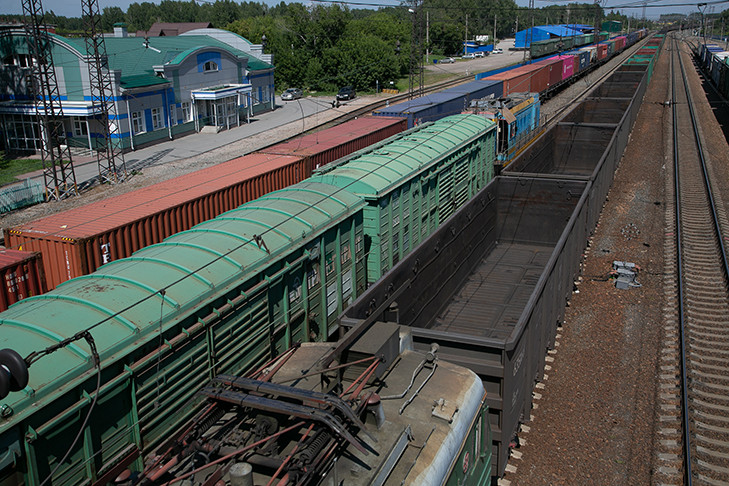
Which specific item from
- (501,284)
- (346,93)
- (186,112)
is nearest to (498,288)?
(501,284)

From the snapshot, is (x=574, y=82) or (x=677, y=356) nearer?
(x=677, y=356)

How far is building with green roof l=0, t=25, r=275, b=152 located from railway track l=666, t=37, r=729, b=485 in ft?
94.7

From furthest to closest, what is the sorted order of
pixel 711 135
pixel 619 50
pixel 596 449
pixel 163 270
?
pixel 619 50 → pixel 711 135 → pixel 596 449 → pixel 163 270

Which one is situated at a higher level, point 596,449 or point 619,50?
point 619,50

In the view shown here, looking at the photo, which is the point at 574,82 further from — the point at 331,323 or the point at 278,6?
the point at 278,6

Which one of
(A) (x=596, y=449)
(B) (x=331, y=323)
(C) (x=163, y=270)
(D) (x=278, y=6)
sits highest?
(D) (x=278, y=6)

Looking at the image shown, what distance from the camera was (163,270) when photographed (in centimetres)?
830

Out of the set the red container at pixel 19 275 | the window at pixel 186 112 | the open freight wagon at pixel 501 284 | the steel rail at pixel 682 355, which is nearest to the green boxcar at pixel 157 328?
the open freight wagon at pixel 501 284

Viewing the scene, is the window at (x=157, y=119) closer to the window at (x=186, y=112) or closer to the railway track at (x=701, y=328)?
the window at (x=186, y=112)

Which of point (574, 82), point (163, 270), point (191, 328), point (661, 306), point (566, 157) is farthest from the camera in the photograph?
point (574, 82)

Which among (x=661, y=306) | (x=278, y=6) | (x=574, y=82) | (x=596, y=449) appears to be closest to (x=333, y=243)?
(x=596, y=449)

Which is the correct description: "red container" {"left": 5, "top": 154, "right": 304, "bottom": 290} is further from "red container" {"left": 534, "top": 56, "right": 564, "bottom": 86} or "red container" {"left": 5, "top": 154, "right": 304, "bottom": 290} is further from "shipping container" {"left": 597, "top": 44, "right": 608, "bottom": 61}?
"shipping container" {"left": 597, "top": 44, "right": 608, "bottom": 61}

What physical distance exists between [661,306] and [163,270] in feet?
38.4

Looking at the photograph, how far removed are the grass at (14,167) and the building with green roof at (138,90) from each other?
6.21 ft
